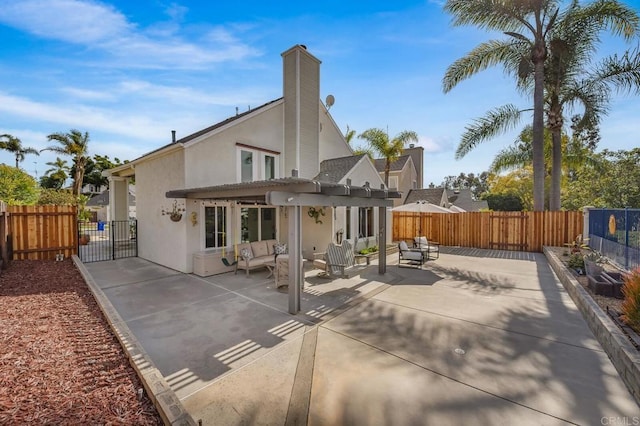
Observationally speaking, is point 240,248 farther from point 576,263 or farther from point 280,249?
point 576,263

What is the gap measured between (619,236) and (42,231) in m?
19.6

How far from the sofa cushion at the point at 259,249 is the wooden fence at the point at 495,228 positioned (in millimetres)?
10341

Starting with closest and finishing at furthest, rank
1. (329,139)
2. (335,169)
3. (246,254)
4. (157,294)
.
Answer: (157,294), (246,254), (335,169), (329,139)

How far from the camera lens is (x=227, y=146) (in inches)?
420

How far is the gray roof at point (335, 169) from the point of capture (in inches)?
499

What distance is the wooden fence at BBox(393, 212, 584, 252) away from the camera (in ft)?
46.9

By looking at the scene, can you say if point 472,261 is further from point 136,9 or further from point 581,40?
point 136,9

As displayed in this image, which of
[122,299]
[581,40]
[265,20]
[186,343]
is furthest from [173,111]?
[581,40]

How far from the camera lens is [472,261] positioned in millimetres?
12375

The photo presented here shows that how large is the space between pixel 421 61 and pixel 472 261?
8734mm

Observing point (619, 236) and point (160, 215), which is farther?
point (160, 215)

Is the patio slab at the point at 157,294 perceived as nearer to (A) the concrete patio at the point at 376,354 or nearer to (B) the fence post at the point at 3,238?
(A) the concrete patio at the point at 376,354

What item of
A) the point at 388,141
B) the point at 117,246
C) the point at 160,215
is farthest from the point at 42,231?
the point at 388,141

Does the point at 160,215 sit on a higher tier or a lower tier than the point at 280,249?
higher
